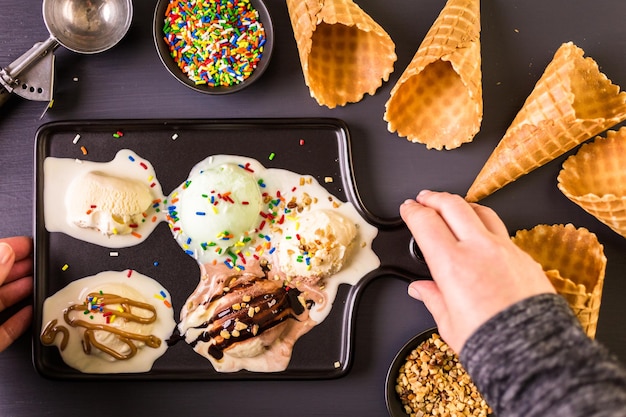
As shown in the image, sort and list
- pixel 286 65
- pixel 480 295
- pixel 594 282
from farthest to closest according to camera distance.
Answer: pixel 286 65
pixel 594 282
pixel 480 295

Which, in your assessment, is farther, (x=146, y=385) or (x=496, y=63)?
(x=496, y=63)

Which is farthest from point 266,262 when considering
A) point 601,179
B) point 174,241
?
point 601,179

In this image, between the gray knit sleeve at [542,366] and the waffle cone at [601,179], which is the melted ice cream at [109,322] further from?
the waffle cone at [601,179]

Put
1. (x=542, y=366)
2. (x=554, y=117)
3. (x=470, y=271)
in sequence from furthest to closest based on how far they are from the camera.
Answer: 1. (x=554, y=117)
2. (x=470, y=271)
3. (x=542, y=366)

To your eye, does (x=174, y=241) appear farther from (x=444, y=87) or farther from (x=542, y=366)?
(x=542, y=366)

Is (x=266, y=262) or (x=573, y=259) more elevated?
(x=573, y=259)

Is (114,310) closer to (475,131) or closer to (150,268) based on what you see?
(150,268)

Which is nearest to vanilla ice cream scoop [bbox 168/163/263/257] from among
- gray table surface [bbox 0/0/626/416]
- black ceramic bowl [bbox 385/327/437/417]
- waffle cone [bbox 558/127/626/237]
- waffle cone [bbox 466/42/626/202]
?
gray table surface [bbox 0/0/626/416]

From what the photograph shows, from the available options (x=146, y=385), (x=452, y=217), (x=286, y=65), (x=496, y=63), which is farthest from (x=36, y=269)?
(x=496, y=63)
